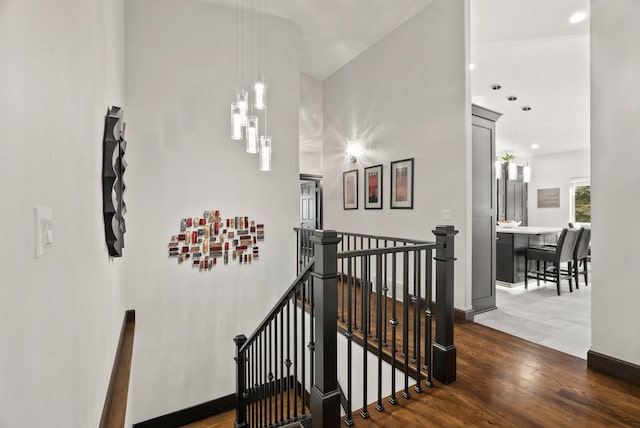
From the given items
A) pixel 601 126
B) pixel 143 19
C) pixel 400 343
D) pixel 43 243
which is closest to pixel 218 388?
pixel 400 343

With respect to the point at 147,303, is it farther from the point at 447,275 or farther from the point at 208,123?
the point at 447,275

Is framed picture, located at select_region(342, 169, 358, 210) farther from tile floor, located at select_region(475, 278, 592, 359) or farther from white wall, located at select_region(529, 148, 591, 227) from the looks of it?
white wall, located at select_region(529, 148, 591, 227)

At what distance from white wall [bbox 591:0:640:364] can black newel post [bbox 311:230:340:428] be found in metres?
2.23

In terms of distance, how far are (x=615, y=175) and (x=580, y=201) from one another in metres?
8.35

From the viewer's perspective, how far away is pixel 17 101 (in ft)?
2.08

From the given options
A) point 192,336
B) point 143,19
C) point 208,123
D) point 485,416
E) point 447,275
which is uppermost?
point 143,19

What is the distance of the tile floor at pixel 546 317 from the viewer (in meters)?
3.05

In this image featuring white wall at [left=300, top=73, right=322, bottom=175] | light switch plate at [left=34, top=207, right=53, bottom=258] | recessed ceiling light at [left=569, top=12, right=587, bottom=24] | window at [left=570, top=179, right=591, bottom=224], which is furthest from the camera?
window at [left=570, top=179, right=591, bottom=224]

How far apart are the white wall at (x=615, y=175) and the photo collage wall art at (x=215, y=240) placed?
3428 millimetres

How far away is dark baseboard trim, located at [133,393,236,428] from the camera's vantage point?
11.2 ft

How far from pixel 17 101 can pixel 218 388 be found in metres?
3.97

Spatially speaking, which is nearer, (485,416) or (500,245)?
(485,416)

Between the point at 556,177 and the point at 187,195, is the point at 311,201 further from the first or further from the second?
the point at 556,177

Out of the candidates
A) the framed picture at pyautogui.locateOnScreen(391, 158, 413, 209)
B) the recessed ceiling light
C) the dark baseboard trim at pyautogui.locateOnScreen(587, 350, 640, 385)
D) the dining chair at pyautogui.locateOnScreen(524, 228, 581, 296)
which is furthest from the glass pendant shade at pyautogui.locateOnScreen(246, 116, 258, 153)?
the dining chair at pyautogui.locateOnScreen(524, 228, 581, 296)
